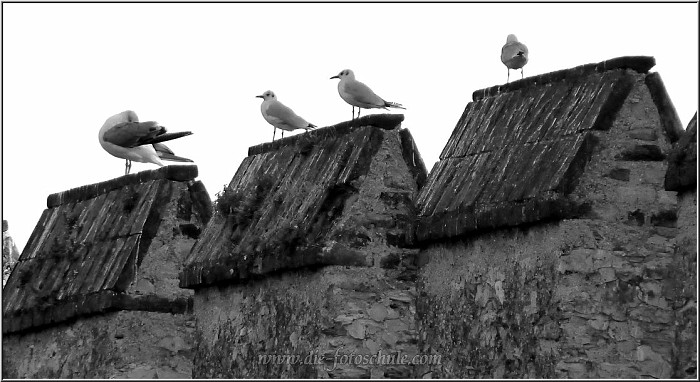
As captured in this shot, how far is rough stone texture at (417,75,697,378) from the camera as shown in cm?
1441

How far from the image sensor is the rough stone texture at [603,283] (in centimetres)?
1441

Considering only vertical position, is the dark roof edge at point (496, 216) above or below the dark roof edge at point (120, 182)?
below

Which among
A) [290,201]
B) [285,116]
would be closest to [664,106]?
[290,201]

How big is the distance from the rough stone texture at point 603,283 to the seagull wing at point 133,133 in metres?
5.86

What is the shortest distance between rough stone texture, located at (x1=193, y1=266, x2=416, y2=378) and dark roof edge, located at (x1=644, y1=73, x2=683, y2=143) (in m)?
2.95

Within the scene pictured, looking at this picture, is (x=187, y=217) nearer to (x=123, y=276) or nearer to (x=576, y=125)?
(x=123, y=276)

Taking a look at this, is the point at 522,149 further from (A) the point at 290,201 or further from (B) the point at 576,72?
(A) the point at 290,201

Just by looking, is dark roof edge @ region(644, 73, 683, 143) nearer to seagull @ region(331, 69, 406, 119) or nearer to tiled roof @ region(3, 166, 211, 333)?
seagull @ region(331, 69, 406, 119)

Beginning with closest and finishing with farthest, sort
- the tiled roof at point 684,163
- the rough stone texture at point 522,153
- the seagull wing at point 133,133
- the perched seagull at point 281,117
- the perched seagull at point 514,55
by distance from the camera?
the tiled roof at point 684,163 < the rough stone texture at point 522,153 < the perched seagull at point 514,55 < the perched seagull at point 281,117 < the seagull wing at point 133,133

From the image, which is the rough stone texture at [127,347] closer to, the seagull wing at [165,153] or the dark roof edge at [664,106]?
the seagull wing at [165,153]

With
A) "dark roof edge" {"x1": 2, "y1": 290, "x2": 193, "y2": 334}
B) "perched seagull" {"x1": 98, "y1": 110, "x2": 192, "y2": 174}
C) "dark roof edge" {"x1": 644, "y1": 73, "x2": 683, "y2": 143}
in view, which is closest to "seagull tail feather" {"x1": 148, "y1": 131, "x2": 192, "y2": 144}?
"perched seagull" {"x1": 98, "y1": 110, "x2": 192, "y2": 174}

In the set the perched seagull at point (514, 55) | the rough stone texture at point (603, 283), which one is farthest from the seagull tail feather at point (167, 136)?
the rough stone texture at point (603, 283)

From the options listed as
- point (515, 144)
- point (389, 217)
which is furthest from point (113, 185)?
point (515, 144)

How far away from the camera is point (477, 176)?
52.2 ft
